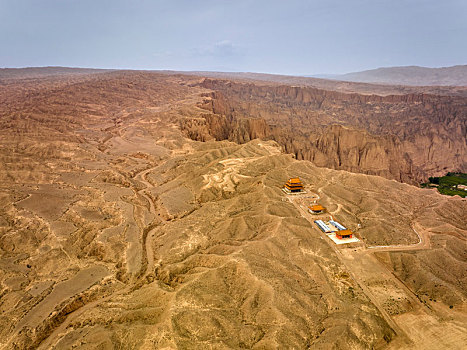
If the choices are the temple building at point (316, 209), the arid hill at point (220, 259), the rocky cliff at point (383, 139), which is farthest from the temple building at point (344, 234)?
the rocky cliff at point (383, 139)

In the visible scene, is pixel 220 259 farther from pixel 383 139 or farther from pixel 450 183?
pixel 450 183

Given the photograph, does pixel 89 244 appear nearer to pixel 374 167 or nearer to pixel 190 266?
pixel 190 266

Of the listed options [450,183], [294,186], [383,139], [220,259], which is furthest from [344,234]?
[450,183]

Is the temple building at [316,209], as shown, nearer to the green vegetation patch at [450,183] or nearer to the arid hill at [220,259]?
the arid hill at [220,259]

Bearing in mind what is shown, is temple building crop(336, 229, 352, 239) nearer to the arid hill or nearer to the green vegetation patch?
the arid hill

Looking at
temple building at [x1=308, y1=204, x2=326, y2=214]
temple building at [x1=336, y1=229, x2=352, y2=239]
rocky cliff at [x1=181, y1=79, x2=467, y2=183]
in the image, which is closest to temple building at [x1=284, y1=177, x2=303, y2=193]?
temple building at [x1=308, y1=204, x2=326, y2=214]

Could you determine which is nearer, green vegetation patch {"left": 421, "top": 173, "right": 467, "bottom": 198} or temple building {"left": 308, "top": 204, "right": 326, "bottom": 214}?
temple building {"left": 308, "top": 204, "right": 326, "bottom": 214}

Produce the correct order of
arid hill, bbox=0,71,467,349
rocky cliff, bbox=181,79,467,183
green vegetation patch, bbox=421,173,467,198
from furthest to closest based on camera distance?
1. rocky cliff, bbox=181,79,467,183
2. green vegetation patch, bbox=421,173,467,198
3. arid hill, bbox=0,71,467,349
